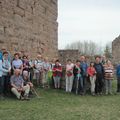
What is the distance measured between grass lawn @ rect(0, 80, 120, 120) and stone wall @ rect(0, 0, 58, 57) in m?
3.26

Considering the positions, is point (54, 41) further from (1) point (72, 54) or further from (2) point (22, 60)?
(2) point (22, 60)

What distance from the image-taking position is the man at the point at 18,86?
11.8 meters

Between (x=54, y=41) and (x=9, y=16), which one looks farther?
(x=54, y=41)

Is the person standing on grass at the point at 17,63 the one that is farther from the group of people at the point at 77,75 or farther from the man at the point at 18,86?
the group of people at the point at 77,75

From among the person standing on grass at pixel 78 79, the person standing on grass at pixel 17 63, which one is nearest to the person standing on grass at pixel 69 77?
the person standing on grass at pixel 78 79

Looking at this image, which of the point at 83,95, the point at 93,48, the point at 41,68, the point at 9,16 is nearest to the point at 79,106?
the point at 83,95

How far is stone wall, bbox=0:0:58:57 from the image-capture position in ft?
46.7

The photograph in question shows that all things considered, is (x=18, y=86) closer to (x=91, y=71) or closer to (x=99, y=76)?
(x=91, y=71)

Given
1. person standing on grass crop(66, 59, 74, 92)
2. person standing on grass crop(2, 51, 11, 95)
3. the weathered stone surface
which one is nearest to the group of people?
person standing on grass crop(66, 59, 74, 92)

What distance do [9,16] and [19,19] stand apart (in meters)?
0.93

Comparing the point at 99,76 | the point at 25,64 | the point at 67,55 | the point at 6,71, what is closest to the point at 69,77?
the point at 99,76

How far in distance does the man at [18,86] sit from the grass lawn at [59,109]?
0.87 ft

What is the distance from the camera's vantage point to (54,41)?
66.0ft

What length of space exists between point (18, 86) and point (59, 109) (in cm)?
236
